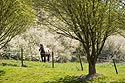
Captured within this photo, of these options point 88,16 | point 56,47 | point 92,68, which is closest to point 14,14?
point 88,16

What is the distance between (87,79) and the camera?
66.4 ft

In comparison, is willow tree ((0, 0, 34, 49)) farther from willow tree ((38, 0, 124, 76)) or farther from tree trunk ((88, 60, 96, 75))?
tree trunk ((88, 60, 96, 75))

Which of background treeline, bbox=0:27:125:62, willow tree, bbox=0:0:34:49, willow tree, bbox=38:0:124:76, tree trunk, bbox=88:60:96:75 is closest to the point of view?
willow tree, bbox=38:0:124:76

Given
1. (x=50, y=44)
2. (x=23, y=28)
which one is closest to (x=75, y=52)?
(x=50, y=44)

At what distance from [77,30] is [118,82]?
4298 millimetres

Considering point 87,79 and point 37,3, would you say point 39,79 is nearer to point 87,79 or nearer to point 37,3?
point 87,79

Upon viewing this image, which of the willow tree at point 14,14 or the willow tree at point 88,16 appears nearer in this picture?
the willow tree at point 88,16

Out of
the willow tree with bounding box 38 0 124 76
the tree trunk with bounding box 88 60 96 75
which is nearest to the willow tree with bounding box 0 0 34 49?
the willow tree with bounding box 38 0 124 76

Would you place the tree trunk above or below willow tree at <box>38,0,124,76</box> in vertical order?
below

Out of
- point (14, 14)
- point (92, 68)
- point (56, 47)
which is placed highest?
point (14, 14)

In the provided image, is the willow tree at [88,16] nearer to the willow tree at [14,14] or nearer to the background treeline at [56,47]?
the willow tree at [14,14]

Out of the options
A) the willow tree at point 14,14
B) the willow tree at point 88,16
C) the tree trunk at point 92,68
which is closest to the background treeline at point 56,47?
the willow tree at point 14,14

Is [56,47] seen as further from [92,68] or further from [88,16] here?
[88,16]

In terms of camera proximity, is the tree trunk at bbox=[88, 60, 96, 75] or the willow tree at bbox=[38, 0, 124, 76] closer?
the willow tree at bbox=[38, 0, 124, 76]
